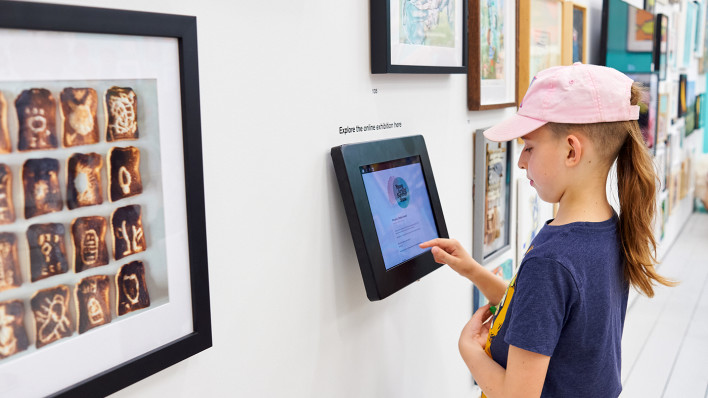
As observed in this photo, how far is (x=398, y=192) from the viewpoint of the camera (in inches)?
54.6

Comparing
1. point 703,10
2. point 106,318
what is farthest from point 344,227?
point 703,10

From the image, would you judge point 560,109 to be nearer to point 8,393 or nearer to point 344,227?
point 344,227

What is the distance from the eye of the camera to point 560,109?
1.10 meters

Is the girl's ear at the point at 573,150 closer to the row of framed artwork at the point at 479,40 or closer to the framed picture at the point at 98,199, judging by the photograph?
the row of framed artwork at the point at 479,40

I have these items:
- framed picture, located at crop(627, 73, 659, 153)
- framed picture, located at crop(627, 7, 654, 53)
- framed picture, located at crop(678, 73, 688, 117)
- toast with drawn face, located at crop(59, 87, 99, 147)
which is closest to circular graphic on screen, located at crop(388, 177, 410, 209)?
toast with drawn face, located at crop(59, 87, 99, 147)

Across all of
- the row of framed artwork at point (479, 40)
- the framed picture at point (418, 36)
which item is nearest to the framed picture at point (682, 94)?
the row of framed artwork at point (479, 40)

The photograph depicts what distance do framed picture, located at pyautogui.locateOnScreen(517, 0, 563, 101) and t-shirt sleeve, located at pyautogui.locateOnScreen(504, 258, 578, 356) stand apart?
115 centimetres

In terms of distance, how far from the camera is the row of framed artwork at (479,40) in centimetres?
131

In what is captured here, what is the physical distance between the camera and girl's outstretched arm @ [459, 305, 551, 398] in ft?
3.46

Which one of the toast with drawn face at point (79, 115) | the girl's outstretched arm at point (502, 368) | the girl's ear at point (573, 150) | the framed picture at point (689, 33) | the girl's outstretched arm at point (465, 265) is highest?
the framed picture at point (689, 33)

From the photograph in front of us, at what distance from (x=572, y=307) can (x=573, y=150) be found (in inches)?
11.0

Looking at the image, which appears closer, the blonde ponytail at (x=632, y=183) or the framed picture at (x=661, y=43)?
the blonde ponytail at (x=632, y=183)

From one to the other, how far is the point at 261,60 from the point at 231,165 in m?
0.18

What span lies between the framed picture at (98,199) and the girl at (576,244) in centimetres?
54
